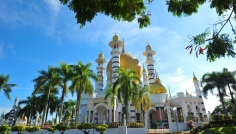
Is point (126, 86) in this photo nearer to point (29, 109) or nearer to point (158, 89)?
point (158, 89)

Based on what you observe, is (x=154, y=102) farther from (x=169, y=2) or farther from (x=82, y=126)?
(x=169, y=2)

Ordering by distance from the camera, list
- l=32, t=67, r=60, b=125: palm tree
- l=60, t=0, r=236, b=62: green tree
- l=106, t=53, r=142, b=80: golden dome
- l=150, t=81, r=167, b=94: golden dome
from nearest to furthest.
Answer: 1. l=60, t=0, r=236, b=62: green tree
2. l=32, t=67, r=60, b=125: palm tree
3. l=150, t=81, r=167, b=94: golden dome
4. l=106, t=53, r=142, b=80: golden dome

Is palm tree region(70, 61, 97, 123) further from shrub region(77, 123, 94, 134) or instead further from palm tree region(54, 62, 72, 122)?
shrub region(77, 123, 94, 134)

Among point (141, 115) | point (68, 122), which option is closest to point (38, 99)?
point (68, 122)

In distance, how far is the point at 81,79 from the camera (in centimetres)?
2364

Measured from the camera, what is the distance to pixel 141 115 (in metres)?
32.4

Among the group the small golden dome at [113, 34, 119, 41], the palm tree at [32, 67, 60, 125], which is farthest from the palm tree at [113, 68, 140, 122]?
the small golden dome at [113, 34, 119, 41]

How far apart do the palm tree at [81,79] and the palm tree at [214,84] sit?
2322cm

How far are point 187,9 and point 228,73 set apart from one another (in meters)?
30.4

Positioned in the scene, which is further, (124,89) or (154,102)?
(154,102)

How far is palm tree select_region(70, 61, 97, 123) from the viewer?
76.5ft

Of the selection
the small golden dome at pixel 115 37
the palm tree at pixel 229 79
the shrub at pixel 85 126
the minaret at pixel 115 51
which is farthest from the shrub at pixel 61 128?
the palm tree at pixel 229 79

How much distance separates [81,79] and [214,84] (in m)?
26.1

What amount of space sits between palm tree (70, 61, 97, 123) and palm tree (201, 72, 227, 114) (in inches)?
914
